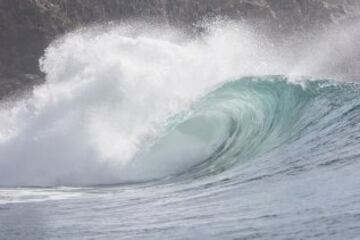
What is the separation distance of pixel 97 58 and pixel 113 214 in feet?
45.3

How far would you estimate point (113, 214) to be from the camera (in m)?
12.2

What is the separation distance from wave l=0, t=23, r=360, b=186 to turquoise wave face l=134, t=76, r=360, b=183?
0.04 metres

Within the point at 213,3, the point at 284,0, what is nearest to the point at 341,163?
the point at 213,3

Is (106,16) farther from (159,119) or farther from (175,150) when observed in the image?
(175,150)

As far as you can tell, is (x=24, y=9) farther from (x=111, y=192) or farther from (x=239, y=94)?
(x=111, y=192)

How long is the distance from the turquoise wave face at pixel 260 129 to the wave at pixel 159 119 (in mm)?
42

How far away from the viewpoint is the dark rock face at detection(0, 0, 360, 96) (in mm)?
52953

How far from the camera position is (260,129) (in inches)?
796

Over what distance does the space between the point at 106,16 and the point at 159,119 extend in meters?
38.8

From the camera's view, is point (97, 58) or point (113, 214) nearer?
point (113, 214)

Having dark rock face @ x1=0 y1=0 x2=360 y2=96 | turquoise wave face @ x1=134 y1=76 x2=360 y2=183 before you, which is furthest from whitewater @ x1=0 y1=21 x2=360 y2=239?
dark rock face @ x1=0 y1=0 x2=360 y2=96

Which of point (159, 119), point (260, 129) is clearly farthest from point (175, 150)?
point (260, 129)

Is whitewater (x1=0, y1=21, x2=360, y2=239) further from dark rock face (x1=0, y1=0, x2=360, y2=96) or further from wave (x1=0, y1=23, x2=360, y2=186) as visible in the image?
dark rock face (x1=0, y1=0, x2=360, y2=96)

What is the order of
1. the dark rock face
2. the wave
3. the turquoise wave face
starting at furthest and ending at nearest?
the dark rock face, the wave, the turquoise wave face
